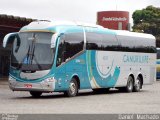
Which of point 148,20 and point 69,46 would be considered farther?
point 148,20

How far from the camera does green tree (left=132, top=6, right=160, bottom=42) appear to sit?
9675 cm

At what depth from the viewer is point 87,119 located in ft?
51.0

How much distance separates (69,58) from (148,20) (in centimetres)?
8039

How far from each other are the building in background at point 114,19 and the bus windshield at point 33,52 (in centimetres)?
7525

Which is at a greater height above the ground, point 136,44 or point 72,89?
point 136,44

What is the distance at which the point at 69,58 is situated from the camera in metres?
25.6

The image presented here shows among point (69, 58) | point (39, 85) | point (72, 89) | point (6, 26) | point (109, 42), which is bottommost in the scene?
point (72, 89)

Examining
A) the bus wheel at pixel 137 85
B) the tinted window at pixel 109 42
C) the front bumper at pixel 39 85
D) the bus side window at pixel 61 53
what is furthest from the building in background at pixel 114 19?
the front bumper at pixel 39 85

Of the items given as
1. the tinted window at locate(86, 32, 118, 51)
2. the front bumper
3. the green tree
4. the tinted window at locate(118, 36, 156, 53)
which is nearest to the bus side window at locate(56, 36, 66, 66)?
the front bumper

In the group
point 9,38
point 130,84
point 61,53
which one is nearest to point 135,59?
point 130,84

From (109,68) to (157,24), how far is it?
70633mm

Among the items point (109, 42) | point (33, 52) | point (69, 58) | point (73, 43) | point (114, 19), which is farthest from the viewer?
point (114, 19)

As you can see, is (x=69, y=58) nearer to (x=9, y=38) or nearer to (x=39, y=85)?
(x=39, y=85)

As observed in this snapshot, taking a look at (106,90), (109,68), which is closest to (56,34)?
(109,68)
